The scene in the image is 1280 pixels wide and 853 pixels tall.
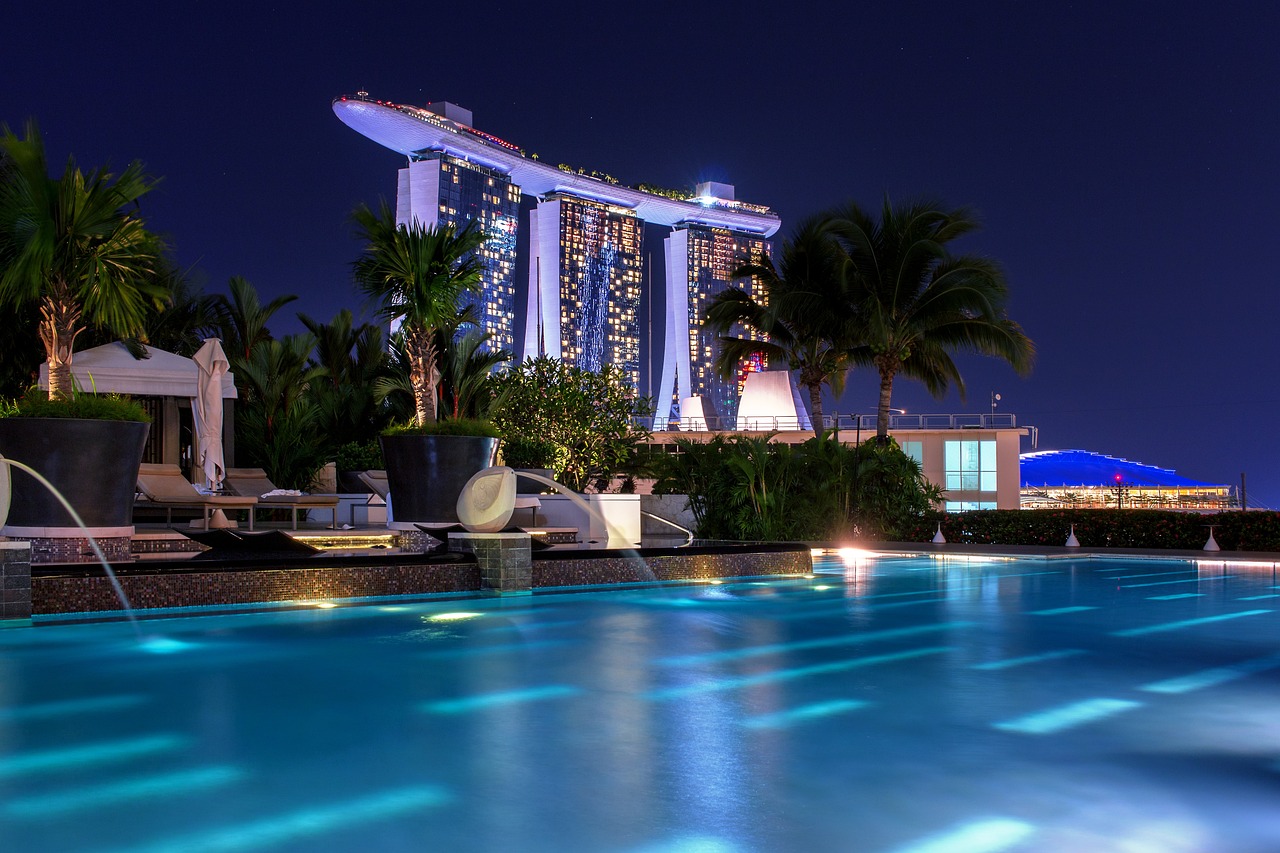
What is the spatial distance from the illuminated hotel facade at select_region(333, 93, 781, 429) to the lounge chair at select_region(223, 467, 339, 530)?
65.7m

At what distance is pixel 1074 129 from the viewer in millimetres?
48094

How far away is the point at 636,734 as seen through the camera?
13.2ft

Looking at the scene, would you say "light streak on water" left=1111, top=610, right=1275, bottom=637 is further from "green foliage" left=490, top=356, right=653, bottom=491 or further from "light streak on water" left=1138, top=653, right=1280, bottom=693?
"green foliage" left=490, top=356, right=653, bottom=491

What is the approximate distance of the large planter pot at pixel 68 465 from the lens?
7336mm

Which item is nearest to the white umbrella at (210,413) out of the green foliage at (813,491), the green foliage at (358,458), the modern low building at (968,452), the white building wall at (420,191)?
the green foliage at (358,458)

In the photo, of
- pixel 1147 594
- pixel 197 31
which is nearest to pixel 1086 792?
pixel 1147 594

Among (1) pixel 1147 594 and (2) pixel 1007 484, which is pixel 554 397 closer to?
(1) pixel 1147 594

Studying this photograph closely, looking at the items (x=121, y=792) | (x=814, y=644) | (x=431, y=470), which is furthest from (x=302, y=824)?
(x=431, y=470)

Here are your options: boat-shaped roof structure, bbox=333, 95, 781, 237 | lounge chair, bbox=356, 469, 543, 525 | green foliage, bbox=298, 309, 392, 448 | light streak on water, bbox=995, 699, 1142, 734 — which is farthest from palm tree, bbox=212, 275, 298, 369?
boat-shaped roof structure, bbox=333, 95, 781, 237

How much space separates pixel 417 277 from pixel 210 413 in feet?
11.2

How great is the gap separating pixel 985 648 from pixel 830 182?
147ft

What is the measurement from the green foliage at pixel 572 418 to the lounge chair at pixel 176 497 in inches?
253

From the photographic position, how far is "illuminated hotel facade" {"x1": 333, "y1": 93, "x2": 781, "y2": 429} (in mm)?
87438

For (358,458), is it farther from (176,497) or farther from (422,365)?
(422,365)
